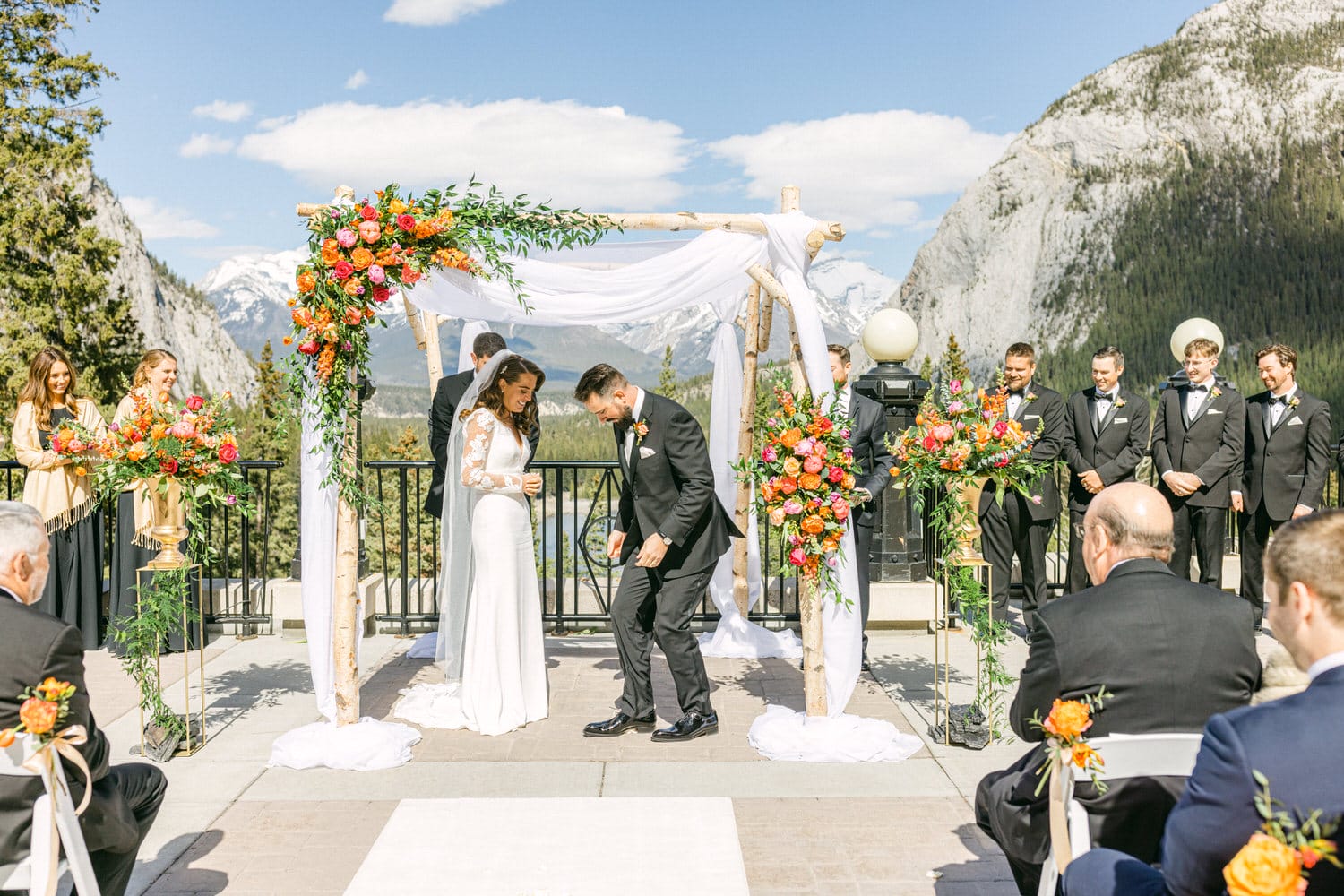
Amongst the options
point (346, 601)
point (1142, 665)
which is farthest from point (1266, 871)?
point (346, 601)

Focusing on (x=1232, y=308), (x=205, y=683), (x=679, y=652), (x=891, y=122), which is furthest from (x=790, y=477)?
(x=891, y=122)

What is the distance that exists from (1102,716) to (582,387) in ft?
10.7

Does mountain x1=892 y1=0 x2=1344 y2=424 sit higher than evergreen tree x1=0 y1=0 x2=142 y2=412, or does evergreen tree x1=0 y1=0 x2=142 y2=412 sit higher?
mountain x1=892 y1=0 x2=1344 y2=424

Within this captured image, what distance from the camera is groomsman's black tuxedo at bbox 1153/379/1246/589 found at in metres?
7.67

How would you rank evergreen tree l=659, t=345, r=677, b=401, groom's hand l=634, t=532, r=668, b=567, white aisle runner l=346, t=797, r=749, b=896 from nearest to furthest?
white aisle runner l=346, t=797, r=749, b=896
groom's hand l=634, t=532, r=668, b=567
evergreen tree l=659, t=345, r=677, b=401

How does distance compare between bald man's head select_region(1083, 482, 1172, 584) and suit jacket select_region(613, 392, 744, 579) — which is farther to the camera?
suit jacket select_region(613, 392, 744, 579)

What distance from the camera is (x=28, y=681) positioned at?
277 centimetres

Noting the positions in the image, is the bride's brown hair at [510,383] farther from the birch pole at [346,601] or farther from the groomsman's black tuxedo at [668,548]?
the birch pole at [346,601]

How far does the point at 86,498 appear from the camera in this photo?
24.3ft

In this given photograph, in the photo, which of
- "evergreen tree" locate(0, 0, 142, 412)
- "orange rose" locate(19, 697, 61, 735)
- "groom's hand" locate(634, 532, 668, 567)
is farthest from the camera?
"evergreen tree" locate(0, 0, 142, 412)

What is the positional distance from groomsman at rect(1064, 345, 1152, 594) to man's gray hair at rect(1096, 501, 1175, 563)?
497cm

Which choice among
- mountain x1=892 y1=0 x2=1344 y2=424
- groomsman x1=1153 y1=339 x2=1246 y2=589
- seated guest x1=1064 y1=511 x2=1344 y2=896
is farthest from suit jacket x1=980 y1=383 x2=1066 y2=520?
mountain x1=892 y1=0 x2=1344 y2=424

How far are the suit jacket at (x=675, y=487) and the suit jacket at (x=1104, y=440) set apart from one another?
3.52 m

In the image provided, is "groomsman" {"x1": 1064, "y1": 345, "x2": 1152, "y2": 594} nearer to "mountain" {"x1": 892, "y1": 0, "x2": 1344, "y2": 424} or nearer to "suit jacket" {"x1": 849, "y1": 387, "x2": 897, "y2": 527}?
"suit jacket" {"x1": 849, "y1": 387, "x2": 897, "y2": 527}
